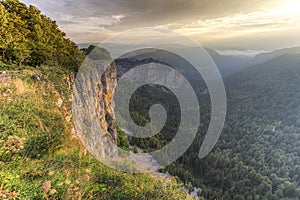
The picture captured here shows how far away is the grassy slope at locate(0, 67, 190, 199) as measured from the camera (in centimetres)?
502

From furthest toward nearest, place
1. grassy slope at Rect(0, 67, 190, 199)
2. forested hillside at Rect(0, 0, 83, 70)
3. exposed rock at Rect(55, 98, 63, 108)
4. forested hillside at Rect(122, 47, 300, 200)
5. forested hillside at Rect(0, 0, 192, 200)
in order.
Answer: forested hillside at Rect(122, 47, 300, 200) → forested hillside at Rect(0, 0, 83, 70) → exposed rock at Rect(55, 98, 63, 108) → forested hillside at Rect(0, 0, 192, 200) → grassy slope at Rect(0, 67, 190, 199)

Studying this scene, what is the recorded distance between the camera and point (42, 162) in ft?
20.6

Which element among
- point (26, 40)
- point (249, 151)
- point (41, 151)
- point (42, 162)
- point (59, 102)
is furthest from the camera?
point (249, 151)

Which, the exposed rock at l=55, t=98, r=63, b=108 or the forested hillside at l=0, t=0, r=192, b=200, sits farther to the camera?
the exposed rock at l=55, t=98, r=63, b=108

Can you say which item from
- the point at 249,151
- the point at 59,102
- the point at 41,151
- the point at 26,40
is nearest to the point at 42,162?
the point at 41,151

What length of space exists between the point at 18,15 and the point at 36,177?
57.6ft

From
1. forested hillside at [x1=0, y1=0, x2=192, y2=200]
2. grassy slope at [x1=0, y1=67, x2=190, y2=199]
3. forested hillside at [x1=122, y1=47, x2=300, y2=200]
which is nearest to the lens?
grassy slope at [x1=0, y1=67, x2=190, y2=199]

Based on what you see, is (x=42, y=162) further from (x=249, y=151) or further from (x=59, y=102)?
(x=249, y=151)

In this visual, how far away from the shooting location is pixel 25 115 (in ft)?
25.9

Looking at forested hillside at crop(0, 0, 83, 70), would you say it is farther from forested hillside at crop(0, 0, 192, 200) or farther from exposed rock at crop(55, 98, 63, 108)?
exposed rock at crop(55, 98, 63, 108)

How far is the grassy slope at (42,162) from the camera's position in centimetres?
502

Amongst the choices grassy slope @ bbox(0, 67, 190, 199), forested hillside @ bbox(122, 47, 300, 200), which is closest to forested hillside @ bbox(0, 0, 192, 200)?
grassy slope @ bbox(0, 67, 190, 199)

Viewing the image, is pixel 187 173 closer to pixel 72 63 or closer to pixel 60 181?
pixel 72 63

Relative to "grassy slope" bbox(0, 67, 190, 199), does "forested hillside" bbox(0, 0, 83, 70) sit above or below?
above
